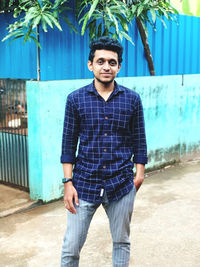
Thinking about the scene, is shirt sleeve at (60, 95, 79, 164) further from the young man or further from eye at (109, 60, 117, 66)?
eye at (109, 60, 117, 66)

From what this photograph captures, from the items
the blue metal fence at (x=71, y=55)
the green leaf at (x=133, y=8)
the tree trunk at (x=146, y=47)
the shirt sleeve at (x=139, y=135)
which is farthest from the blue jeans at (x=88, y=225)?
the tree trunk at (x=146, y=47)

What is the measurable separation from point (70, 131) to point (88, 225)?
631 millimetres

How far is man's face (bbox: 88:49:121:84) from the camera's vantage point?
7.72ft

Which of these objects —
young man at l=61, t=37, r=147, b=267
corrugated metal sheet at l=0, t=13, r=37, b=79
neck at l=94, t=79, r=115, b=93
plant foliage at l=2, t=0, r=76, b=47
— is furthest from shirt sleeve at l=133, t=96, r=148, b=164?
corrugated metal sheet at l=0, t=13, r=37, b=79

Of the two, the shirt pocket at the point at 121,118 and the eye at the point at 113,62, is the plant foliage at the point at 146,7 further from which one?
the shirt pocket at the point at 121,118

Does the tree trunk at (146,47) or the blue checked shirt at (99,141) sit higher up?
the tree trunk at (146,47)

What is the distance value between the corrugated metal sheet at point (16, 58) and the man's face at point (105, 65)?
8.24 ft

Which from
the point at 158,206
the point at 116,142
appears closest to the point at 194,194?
→ the point at 158,206

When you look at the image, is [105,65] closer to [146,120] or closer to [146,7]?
[146,7]

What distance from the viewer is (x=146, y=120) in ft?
19.5

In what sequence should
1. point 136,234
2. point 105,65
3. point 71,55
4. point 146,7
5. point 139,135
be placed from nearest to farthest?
point 105,65, point 139,135, point 136,234, point 71,55, point 146,7

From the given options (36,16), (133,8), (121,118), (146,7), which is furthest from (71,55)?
(121,118)

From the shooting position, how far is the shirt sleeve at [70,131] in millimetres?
2398

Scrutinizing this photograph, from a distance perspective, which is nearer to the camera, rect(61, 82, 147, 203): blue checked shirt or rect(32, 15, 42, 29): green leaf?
rect(61, 82, 147, 203): blue checked shirt
